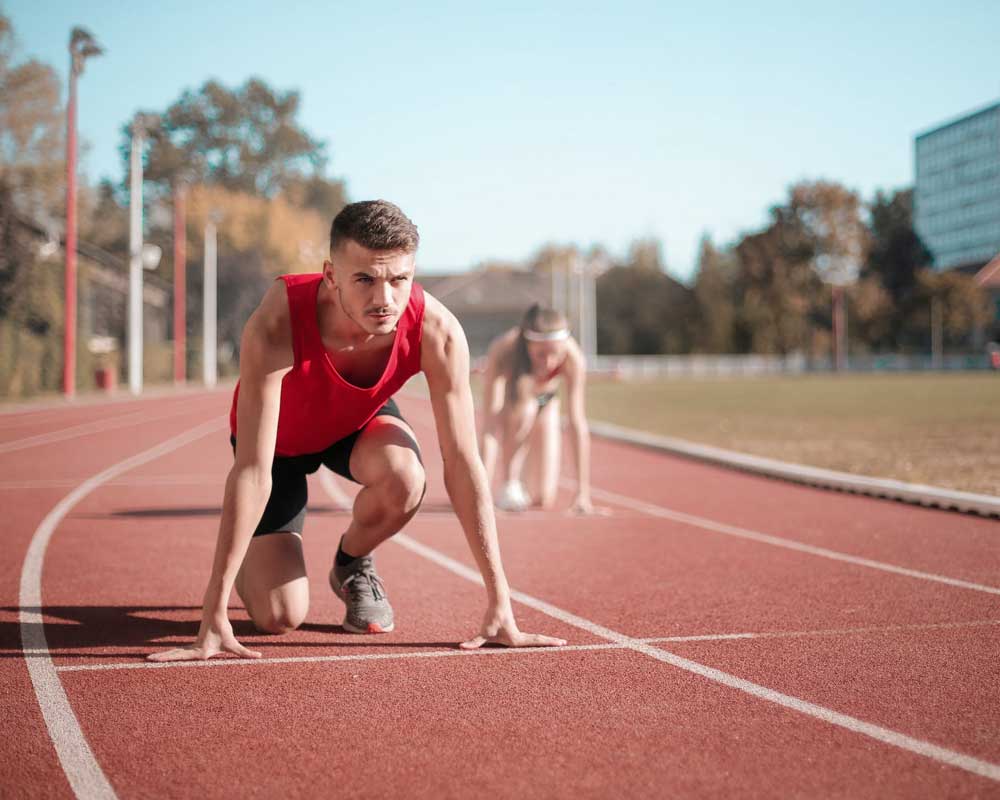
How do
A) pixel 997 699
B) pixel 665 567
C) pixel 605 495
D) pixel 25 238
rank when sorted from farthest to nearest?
pixel 25 238 → pixel 605 495 → pixel 665 567 → pixel 997 699

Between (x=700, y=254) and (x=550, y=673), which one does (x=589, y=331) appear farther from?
(x=550, y=673)

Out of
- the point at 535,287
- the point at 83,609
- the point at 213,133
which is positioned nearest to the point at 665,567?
the point at 83,609

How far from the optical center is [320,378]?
4773mm

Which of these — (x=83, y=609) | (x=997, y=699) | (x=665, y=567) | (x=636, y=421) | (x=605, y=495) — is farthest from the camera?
(x=636, y=421)

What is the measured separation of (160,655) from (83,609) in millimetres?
1541

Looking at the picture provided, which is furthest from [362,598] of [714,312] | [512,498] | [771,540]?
[714,312]

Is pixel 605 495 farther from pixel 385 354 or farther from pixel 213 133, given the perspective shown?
pixel 213 133

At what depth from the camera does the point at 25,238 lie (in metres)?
38.8

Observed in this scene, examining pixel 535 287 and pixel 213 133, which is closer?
pixel 213 133

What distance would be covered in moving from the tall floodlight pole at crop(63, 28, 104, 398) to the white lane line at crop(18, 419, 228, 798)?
24863mm

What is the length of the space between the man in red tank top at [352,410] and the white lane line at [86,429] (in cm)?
1288

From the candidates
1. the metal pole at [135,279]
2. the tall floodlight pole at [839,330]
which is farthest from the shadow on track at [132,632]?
the tall floodlight pole at [839,330]

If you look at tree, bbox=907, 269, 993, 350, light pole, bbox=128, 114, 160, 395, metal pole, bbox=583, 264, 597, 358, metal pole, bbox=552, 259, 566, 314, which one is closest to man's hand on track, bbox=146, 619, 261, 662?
light pole, bbox=128, 114, 160, 395

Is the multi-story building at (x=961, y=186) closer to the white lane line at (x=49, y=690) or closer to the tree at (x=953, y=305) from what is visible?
the tree at (x=953, y=305)
